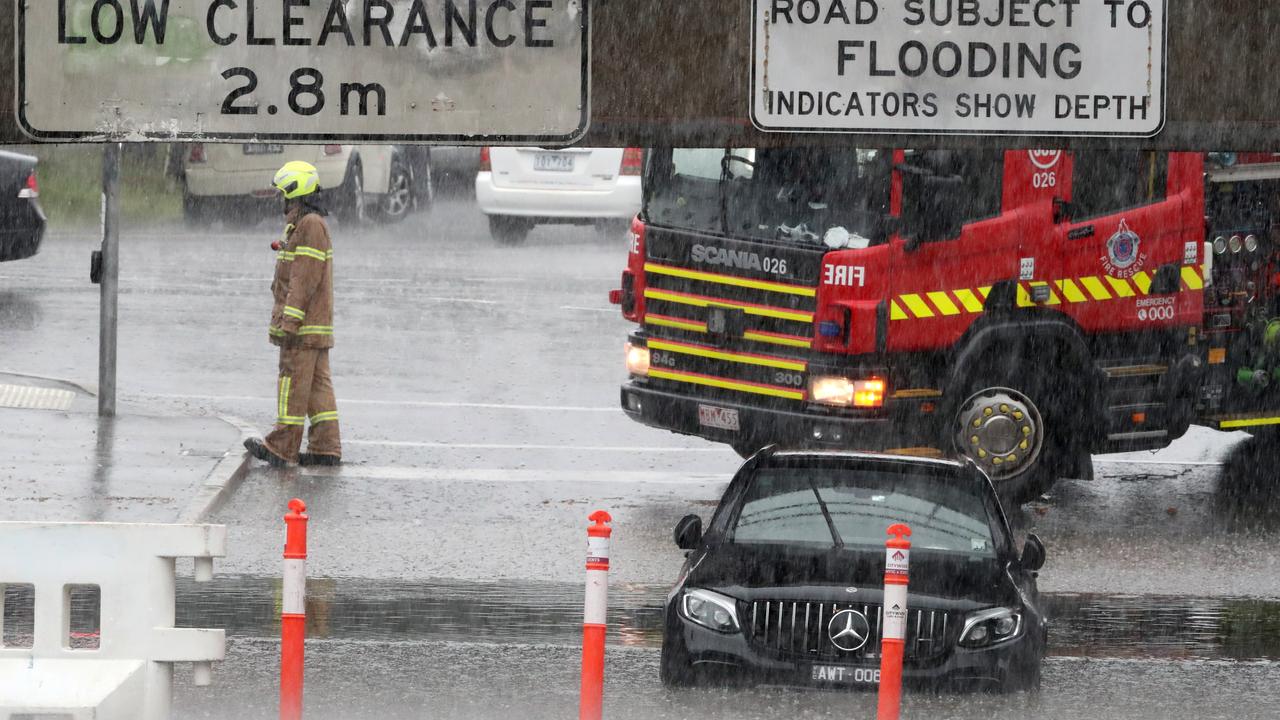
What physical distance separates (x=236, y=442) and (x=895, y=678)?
7896 mm

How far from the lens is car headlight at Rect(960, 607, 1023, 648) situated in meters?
9.20

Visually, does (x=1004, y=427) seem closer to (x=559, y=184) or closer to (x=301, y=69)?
(x=301, y=69)

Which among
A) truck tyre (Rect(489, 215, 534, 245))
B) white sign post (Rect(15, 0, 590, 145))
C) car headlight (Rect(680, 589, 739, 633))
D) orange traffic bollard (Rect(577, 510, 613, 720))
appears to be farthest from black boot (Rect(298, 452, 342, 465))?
truck tyre (Rect(489, 215, 534, 245))

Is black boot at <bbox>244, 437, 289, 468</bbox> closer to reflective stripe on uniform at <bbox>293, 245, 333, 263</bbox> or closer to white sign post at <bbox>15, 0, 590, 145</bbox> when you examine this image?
reflective stripe on uniform at <bbox>293, 245, 333, 263</bbox>

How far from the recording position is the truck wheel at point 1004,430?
13.9 metres

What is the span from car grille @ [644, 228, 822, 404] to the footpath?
307 centimetres

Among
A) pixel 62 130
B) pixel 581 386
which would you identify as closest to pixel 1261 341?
pixel 581 386

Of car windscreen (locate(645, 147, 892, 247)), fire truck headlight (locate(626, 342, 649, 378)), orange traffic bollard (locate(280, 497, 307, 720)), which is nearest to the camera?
orange traffic bollard (locate(280, 497, 307, 720))

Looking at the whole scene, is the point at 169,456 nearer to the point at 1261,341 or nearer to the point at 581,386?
the point at 581,386

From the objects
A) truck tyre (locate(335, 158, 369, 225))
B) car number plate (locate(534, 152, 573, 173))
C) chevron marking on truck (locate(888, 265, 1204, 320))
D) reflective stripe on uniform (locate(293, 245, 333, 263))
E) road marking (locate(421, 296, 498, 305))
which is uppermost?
car number plate (locate(534, 152, 573, 173))

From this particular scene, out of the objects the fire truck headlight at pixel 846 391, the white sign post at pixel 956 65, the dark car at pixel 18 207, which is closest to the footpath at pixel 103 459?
the dark car at pixel 18 207

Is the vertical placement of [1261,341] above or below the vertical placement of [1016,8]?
below

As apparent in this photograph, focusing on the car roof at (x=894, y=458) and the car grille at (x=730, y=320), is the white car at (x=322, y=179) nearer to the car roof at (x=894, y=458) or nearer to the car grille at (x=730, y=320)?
the car grille at (x=730, y=320)

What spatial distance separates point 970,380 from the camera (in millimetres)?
13906
